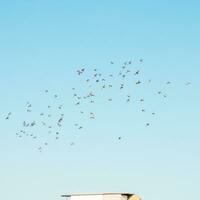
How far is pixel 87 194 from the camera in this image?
54938 mm

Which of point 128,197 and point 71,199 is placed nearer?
point 128,197

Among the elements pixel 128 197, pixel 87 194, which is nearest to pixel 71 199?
pixel 87 194

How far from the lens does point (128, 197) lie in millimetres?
51938

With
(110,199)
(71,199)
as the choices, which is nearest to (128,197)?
(110,199)

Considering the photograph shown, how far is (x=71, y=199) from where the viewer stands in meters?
56.3

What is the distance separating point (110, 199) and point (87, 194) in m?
3.26

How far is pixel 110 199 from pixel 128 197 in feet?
7.31

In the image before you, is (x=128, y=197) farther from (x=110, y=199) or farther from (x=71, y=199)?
(x=71, y=199)

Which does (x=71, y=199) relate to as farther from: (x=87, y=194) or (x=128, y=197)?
(x=128, y=197)

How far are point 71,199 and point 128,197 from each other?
7882mm

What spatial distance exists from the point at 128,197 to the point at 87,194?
5.43 m

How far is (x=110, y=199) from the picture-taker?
52969mm

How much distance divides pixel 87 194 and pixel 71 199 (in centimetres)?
253
